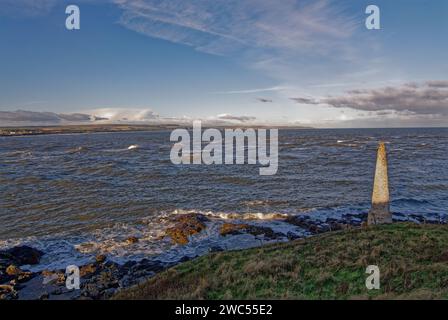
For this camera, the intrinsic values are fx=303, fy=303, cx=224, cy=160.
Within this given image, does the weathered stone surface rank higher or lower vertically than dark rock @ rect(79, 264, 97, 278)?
higher

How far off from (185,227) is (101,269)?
6862 mm

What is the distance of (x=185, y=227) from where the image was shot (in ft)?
72.1

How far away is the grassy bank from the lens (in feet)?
34.0

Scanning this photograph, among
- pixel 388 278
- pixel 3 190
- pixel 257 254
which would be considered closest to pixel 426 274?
pixel 388 278

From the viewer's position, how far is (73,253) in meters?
18.4

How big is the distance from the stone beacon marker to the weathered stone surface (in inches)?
467

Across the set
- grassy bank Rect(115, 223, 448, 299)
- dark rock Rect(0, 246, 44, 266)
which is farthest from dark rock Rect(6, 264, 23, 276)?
grassy bank Rect(115, 223, 448, 299)

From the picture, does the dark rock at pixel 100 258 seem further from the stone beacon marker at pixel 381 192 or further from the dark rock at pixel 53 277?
the stone beacon marker at pixel 381 192

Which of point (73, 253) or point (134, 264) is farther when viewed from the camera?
point (73, 253)

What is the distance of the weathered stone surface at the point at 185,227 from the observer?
20.5 m

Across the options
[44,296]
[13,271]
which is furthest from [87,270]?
[13,271]

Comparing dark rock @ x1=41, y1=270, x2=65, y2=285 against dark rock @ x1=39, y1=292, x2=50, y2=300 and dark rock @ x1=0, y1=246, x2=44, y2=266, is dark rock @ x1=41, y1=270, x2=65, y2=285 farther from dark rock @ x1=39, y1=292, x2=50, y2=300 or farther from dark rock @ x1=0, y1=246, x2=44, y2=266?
dark rock @ x1=0, y1=246, x2=44, y2=266

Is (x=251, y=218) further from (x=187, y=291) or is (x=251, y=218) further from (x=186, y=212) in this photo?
(x=187, y=291)
